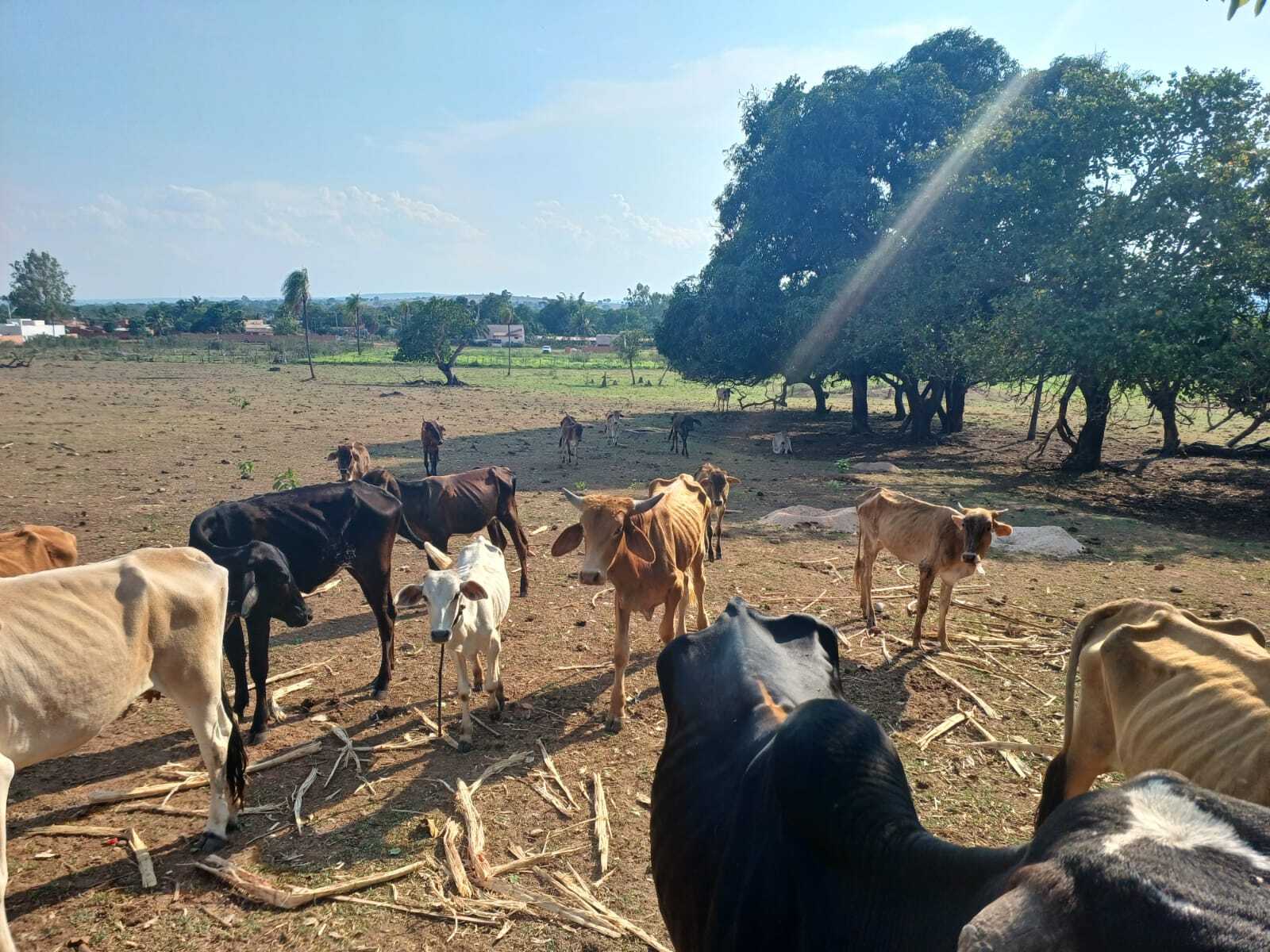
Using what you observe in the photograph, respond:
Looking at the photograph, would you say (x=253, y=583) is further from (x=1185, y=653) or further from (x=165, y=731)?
(x=1185, y=653)

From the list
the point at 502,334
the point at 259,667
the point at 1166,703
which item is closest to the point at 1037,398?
the point at 1166,703

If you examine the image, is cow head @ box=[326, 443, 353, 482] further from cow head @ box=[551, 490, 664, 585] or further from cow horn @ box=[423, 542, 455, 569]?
cow head @ box=[551, 490, 664, 585]

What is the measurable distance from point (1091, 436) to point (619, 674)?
17811 millimetres

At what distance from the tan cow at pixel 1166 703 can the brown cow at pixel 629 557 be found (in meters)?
3.51

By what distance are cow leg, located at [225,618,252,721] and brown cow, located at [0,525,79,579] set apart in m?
1.93

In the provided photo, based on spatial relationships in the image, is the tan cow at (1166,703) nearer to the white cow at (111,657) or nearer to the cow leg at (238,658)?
the white cow at (111,657)

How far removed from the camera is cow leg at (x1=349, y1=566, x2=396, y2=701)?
7172mm

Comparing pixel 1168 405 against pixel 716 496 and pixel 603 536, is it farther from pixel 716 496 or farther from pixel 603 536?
pixel 603 536

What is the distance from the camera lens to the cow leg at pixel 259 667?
619 cm

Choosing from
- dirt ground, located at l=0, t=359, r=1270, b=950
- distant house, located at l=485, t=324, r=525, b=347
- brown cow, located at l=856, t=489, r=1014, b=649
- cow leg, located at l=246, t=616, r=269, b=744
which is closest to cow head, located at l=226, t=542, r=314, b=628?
cow leg, located at l=246, t=616, r=269, b=744

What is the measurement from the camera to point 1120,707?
13.2 feet

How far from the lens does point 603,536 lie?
6520 millimetres

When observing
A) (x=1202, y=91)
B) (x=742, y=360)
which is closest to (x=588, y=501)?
(x=1202, y=91)

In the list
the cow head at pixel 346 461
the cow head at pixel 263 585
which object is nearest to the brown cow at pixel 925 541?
the cow head at pixel 263 585
